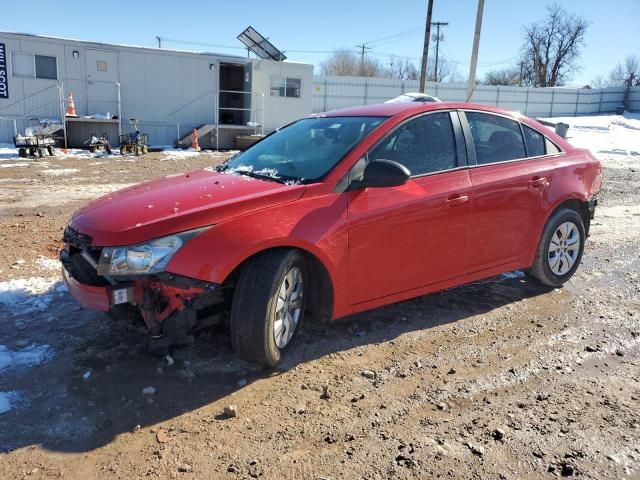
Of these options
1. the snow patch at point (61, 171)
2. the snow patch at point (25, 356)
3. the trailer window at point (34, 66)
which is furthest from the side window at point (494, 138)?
the trailer window at point (34, 66)

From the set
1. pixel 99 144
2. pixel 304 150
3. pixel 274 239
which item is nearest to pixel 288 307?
pixel 274 239

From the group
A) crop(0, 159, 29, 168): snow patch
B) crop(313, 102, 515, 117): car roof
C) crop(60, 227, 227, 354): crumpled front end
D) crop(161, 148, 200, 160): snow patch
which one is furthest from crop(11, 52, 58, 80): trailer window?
crop(60, 227, 227, 354): crumpled front end

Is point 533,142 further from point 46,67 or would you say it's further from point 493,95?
point 493,95

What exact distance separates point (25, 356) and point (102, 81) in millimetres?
16306

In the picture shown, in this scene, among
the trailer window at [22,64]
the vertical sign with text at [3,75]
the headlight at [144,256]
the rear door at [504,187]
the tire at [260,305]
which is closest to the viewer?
the headlight at [144,256]

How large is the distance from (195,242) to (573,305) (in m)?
3.51

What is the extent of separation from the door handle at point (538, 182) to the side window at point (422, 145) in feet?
2.80

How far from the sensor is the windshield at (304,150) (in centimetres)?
377

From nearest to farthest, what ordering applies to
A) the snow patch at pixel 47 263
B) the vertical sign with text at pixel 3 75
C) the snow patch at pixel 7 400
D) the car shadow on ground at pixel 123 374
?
the car shadow on ground at pixel 123 374 < the snow patch at pixel 7 400 < the snow patch at pixel 47 263 < the vertical sign with text at pixel 3 75

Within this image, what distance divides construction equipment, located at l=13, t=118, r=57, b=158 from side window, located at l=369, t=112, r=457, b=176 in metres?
14.3

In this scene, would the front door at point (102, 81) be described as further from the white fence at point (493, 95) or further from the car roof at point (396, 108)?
the car roof at point (396, 108)

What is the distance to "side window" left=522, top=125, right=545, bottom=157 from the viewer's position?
4879 mm

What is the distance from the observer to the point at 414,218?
386cm

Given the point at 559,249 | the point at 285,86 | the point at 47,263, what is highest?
the point at 285,86
